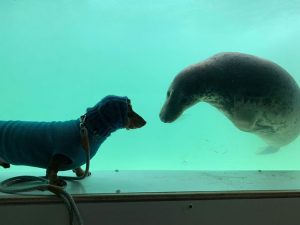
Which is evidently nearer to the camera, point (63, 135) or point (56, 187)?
point (56, 187)

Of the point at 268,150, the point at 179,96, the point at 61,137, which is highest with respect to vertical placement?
the point at 179,96

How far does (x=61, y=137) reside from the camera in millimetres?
786

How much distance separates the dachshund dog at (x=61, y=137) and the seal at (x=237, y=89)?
637 millimetres

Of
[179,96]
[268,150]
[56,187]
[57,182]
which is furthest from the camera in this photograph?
[268,150]

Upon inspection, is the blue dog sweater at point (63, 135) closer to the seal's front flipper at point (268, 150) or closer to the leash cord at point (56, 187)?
the leash cord at point (56, 187)

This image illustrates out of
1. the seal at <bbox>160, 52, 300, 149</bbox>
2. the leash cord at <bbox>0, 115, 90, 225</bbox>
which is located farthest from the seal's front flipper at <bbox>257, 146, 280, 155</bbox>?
the leash cord at <bbox>0, 115, 90, 225</bbox>

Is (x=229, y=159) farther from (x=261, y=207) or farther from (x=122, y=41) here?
(x=122, y=41)

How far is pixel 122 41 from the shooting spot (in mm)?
6863

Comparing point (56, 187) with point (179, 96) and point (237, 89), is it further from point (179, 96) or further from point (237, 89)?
point (237, 89)

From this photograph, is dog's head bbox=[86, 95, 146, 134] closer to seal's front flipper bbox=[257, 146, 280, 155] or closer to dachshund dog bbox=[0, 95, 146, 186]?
dachshund dog bbox=[0, 95, 146, 186]

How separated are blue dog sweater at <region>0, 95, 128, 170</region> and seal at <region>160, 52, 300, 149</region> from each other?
64 centimetres

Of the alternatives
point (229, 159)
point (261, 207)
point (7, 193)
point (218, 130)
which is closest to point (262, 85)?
point (261, 207)

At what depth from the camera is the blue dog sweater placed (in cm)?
78

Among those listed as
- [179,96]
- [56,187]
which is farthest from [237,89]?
[56,187]
